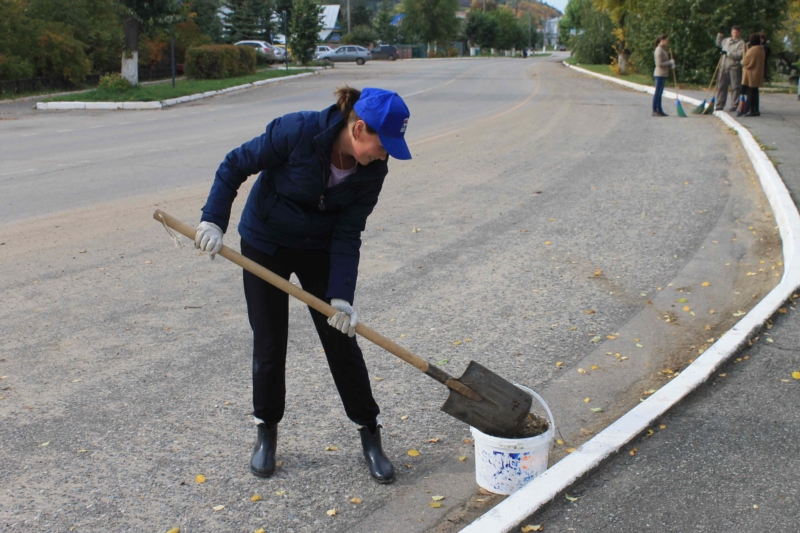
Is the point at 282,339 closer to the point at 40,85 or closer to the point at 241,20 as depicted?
the point at 40,85

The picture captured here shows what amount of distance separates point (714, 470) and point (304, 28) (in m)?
44.1

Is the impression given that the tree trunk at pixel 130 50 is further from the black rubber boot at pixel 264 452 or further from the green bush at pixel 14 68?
the black rubber boot at pixel 264 452

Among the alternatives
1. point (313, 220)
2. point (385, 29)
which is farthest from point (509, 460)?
point (385, 29)

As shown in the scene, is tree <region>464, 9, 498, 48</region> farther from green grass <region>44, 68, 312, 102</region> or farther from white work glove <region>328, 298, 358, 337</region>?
white work glove <region>328, 298, 358, 337</region>

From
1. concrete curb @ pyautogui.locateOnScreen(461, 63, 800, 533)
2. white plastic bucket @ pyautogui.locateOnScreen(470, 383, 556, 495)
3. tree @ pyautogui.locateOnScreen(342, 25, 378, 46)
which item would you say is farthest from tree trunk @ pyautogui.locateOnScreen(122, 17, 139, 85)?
tree @ pyautogui.locateOnScreen(342, 25, 378, 46)

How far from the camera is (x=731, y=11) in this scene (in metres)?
25.7

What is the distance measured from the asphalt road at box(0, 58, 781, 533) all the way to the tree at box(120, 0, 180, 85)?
49.1 feet

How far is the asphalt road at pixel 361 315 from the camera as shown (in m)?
3.51

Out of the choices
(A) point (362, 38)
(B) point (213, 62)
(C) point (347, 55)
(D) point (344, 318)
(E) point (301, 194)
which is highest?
(A) point (362, 38)

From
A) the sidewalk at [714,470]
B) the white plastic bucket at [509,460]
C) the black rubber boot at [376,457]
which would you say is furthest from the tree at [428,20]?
the white plastic bucket at [509,460]

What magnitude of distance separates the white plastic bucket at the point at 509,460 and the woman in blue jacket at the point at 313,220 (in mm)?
432

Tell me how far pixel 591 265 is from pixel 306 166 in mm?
4408

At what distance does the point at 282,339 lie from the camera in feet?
11.8

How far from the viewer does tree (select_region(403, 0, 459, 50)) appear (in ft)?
288
